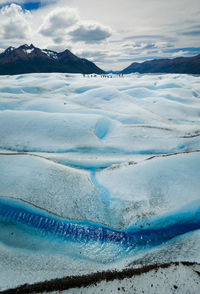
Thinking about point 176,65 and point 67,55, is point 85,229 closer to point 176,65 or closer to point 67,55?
point 67,55

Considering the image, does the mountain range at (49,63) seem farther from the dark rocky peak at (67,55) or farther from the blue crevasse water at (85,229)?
the blue crevasse water at (85,229)

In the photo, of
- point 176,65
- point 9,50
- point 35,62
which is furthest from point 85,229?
point 176,65

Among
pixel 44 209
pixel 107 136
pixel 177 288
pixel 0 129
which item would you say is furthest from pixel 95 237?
pixel 0 129

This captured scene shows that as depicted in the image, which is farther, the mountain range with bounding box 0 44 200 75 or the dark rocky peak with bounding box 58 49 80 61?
the dark rocky peak with bounding box 58 49 80 61

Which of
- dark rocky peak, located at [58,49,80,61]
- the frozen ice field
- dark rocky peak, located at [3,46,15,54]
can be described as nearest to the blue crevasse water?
the frozen ice field

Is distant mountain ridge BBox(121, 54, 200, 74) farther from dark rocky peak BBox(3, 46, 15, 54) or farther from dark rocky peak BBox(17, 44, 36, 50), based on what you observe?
dark rocky peak BBox(3, 46, 15, 54)

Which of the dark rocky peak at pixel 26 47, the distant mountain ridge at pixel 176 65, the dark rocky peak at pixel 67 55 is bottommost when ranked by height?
the distant mountain ridge at pixel 176 65

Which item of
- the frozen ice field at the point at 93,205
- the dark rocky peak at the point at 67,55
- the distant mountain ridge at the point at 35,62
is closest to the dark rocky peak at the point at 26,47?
the distant mountain ridge at the point at 35,62

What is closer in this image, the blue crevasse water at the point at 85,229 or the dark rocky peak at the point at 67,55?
the blue crevasse water at the point at 85,229
